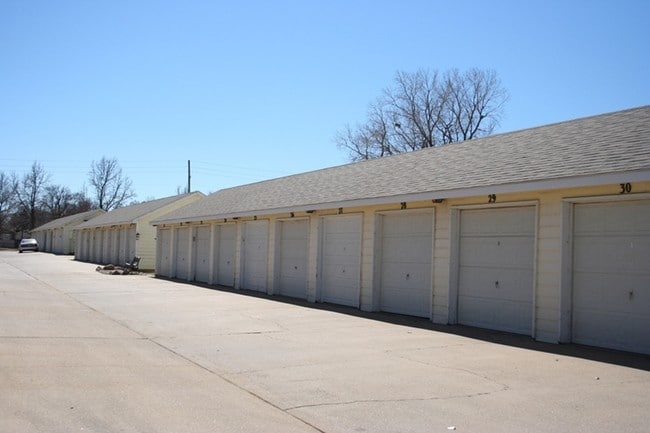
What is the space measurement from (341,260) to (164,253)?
17989 millimetres

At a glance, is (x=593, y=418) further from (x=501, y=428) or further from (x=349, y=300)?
(x=349, y=300)

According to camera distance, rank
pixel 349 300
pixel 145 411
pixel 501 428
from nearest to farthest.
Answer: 1. pixel 501 428
2. pixel 145 411
3. pixel 349 300

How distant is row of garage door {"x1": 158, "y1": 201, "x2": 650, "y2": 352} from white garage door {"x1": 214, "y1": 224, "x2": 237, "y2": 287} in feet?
14.0

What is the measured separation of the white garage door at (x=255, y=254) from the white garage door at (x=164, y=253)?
9.53 metres

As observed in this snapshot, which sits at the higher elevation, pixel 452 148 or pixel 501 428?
pixel 452 148

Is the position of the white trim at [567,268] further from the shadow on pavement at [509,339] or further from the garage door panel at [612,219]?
the shadow on pavement at [509,339]

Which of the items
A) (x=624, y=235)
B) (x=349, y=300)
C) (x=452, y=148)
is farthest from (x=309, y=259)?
(x=624, y=235)

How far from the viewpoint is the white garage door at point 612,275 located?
10.1m

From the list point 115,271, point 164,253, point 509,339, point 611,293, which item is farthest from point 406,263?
point 115,271

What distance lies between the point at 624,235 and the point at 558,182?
1.38m

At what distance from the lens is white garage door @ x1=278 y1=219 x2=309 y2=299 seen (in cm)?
1967

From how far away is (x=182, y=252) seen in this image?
30.6 metres

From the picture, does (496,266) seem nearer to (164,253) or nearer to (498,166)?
(498,166)

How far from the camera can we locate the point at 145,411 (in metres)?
6.25
